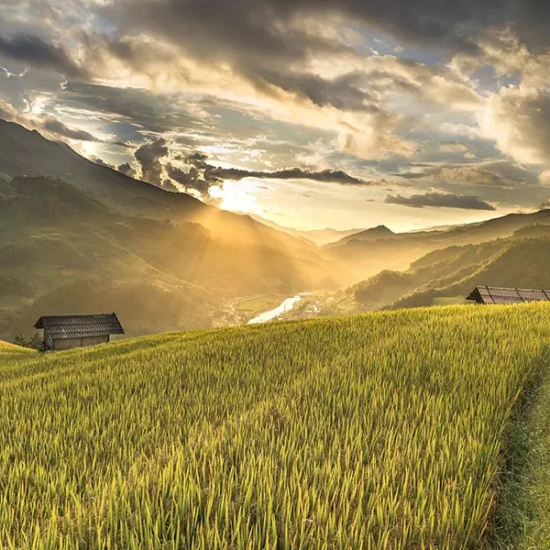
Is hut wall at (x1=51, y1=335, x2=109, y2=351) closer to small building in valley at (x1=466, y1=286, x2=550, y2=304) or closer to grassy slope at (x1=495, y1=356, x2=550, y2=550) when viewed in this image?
small building in valley at (x1=466, y1=286, x2=550, y2=304)

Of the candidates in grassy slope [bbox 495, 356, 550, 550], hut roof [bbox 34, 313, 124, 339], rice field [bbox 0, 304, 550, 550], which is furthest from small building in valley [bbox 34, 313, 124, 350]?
grassy slope [bbox 495, 356, 550, 550]

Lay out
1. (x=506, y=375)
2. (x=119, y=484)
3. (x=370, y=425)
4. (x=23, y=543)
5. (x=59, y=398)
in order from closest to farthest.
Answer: (x=23, y=543) < (x=119, y=484) < (x=370, y=425) < (x=506, y=375) < (x=59, y=398)

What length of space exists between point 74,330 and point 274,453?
59405 mm

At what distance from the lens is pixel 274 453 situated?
495cm

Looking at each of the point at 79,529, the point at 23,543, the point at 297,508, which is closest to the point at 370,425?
the point at 297,508

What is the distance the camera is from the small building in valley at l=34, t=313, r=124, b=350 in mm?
54938

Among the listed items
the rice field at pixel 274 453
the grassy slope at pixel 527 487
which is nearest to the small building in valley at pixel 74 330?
Answer: the rice field at pixel 274 453

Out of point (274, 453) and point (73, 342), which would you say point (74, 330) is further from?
point (274, 453)

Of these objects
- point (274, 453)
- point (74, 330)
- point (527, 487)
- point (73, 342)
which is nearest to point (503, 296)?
point (527, 487)

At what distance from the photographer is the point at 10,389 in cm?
1217

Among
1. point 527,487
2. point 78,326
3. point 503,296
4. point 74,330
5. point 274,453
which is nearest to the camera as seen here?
point 527,487

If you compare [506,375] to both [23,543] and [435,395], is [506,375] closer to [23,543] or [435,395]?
[435,395]

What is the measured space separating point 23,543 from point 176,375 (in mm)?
7482

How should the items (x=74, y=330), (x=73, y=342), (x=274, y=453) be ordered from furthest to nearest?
(x=74, y=330)
(x=73, y=342)
(x=274, y=453)
